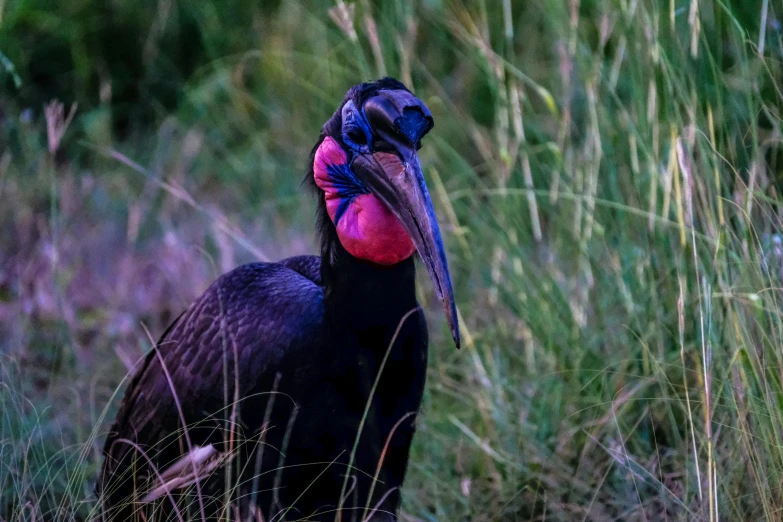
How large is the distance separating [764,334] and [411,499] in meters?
1.24

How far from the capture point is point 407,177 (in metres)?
2.34

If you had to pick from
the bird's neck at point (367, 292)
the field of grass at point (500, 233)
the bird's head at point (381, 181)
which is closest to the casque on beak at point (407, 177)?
the bird's head at point (381, 181)

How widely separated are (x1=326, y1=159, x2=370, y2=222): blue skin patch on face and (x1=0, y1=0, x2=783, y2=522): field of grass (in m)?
0.40

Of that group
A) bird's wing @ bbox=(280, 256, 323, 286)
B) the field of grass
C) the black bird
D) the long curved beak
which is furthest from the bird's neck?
the field of grass

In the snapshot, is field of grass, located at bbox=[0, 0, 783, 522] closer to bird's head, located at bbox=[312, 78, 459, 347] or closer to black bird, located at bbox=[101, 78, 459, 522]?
black bird, located at bbox=[101, 78, 459, 522]

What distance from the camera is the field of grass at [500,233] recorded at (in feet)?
8.37

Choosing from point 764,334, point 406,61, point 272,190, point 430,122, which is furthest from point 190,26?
point 764,334

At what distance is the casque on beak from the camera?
7.54 feet

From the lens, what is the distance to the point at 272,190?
17.6ft

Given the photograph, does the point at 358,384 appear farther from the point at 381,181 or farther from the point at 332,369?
the point at 381,181

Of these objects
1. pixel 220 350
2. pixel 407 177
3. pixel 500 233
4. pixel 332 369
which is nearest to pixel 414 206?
pixel 407 177

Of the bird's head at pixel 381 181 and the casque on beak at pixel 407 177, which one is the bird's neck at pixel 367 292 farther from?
the casque on beak at pixel 407 177

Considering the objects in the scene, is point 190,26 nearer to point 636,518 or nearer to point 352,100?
point 352,100

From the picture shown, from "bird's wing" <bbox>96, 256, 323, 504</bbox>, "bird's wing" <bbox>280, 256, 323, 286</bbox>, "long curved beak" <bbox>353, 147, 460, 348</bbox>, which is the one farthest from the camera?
"bird's wing" <bbox>280, 256, 323, 286</bbox>
